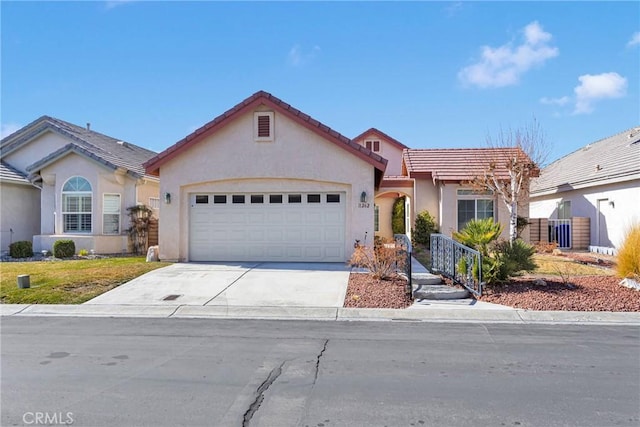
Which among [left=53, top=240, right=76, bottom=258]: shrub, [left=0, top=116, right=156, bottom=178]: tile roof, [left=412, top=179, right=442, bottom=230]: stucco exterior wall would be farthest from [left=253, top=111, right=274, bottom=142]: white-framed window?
[left=53, top=240, right=76, bottom=258]: shrub

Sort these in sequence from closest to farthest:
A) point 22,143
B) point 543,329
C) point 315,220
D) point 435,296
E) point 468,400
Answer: point 468,400 < point 543,329 < point 435,296 < point 315,220 < point 22,143

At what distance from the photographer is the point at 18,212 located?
18.8 meters

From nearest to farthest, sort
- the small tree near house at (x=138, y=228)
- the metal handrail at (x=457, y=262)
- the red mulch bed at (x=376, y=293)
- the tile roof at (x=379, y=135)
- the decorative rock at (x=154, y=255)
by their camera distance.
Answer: the red mulch bed at (x=376, y=293), the metal handrail at (x=457, y=262), the decorative rock at (x=154, y=255), the small tree near house at (x=138, y=228), the tile roof at (x=379, y=135)

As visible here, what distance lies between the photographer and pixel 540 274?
11.7 m

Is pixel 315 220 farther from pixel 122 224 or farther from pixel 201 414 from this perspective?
pixel 201 414

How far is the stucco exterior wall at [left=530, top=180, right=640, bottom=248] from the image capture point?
16016 millimetres

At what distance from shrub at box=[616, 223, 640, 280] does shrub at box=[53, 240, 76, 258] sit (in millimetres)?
18057

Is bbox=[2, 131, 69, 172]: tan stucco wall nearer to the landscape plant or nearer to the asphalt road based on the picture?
the asphalt road

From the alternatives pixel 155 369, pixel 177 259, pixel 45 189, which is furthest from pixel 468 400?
pixel 45 189

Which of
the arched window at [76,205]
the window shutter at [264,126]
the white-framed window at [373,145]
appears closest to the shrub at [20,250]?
the arched window at [76,205]

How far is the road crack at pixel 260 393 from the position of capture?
13.3 feet

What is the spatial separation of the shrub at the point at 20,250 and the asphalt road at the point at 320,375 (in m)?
11.0

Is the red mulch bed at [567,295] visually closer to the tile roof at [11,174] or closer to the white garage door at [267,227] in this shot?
the white garage door at [267,227]

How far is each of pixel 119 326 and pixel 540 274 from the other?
10.5 metres
